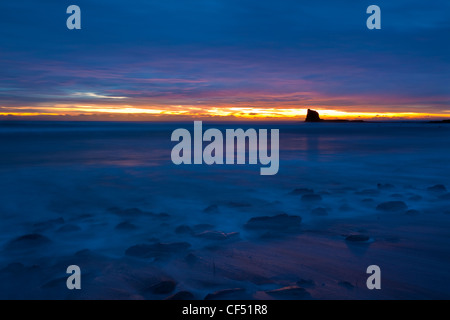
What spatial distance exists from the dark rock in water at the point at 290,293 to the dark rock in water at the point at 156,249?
1.20 metres

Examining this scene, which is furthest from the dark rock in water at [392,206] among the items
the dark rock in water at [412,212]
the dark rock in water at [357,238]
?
the dark rock in water at [357,238]

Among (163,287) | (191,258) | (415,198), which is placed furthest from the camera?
(415,198)

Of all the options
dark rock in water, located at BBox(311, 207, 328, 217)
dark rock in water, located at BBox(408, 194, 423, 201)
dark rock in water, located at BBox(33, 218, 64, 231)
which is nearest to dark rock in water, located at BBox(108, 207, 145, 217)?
dark rock in water, located at BBox(33, 218, 64, 231)

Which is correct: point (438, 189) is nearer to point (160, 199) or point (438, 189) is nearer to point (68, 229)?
point (160, 199)

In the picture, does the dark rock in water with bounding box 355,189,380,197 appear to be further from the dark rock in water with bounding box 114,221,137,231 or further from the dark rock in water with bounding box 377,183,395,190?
the dark rock in water with bounding box 114,221,137,231

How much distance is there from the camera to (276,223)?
447 centimetres

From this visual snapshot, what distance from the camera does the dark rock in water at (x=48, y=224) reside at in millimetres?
4422

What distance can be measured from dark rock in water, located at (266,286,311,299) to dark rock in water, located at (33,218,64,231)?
3.19 meters

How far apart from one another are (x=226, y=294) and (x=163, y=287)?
1.82ft

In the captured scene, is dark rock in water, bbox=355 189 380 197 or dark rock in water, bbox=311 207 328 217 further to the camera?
dark rock in water, bbox=355 189 380 197

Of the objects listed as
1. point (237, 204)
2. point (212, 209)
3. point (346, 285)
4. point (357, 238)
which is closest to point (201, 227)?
point (212, 209)

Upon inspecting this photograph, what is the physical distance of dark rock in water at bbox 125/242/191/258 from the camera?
3.49 meters
